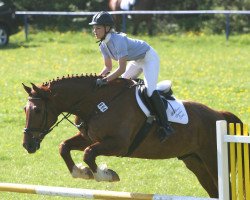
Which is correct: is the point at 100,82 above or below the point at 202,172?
above

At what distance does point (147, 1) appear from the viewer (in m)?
27.5

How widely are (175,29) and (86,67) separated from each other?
822 centimetres

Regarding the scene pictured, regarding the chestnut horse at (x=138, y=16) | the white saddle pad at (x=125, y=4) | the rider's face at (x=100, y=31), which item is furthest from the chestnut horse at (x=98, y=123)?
the white saddle pad at (x=125, y=4)

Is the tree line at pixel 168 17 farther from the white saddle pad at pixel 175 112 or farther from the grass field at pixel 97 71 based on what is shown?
the white saddle pad at pixel 175 112

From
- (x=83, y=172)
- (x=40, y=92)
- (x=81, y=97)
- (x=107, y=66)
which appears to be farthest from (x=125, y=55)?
(x=83, y=172)

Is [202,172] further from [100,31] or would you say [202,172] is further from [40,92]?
[40,92]

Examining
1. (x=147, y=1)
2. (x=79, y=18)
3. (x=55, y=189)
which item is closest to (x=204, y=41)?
(x=147, y=1)

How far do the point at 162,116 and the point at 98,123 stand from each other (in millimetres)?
771

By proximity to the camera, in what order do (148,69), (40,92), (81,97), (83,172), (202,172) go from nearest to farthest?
(83,172) < (40,92) < (81,97) < (148,69) < (202,172)

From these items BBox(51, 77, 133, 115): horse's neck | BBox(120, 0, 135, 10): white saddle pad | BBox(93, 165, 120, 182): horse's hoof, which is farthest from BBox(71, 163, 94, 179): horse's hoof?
BBox(120, 0, 135, 10): white saddle pad

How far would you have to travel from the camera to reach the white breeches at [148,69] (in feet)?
29.0

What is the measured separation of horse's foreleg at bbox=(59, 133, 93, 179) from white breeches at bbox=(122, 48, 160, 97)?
0.92 m

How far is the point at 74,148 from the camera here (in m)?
8.61

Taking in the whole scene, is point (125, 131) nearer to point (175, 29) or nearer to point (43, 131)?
point (43, 131)
